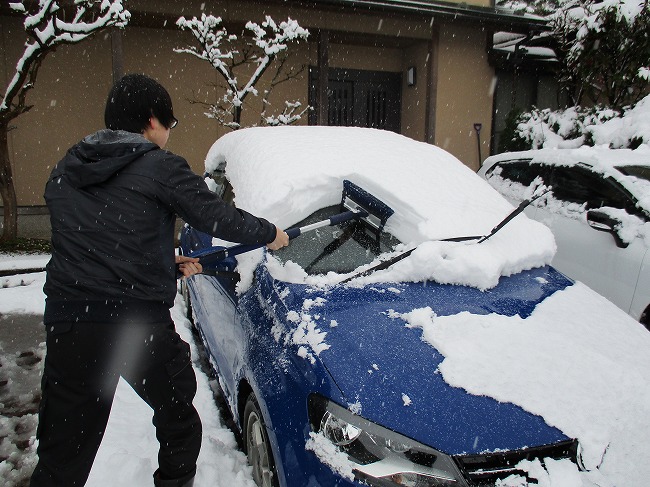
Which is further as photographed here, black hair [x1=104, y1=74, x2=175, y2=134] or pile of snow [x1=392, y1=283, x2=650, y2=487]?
black hair [x1=104, y1=74, x2=175, y2=134]

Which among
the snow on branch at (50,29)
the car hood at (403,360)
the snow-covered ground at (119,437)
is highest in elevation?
the snow on branch at (50,29)

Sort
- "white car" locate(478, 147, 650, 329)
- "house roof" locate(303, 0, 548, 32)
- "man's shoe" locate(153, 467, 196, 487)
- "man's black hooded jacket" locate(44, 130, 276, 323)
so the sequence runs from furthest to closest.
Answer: "house roof" locate(303, 0, 548, 32) → "white car" locate(478, 147, 650, 329) → "man's shoe" locate(153, 467, 196, 487) → "man's black hooded jacket" locate(44, 130, 276, 323)

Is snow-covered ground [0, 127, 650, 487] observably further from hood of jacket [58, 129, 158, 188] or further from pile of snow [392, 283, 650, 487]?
hood of jacket [58, 129, 158, 188]

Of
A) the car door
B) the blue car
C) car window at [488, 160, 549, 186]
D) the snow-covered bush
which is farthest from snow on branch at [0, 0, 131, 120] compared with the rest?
the snow-covered bush

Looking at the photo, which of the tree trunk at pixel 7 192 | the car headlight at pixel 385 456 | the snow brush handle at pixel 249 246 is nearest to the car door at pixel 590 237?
the snow brush handle at pixel 249 246

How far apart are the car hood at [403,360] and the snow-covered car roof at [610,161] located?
6.64 ft

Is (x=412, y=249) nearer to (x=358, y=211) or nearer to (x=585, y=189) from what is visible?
(x=358, y=211)

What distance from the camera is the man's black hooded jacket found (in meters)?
1.71

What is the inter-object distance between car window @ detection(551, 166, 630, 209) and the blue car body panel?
179cm

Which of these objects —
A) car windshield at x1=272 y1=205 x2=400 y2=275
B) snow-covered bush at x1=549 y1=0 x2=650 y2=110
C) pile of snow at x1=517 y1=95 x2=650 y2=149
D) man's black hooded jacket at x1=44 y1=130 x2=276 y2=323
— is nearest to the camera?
man's black hooded jacket at x1=44 y1=130 x2=276 y2=323

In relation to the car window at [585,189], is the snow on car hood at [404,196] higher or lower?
higher

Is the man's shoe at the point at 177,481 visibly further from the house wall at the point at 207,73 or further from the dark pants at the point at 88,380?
the house wall at the point at 207,73

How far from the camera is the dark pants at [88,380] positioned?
1.74 metres

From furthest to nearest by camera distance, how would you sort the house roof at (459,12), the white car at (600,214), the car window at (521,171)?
the house roof at (459,12), the car window at (521,171), the white car at (600,214)
